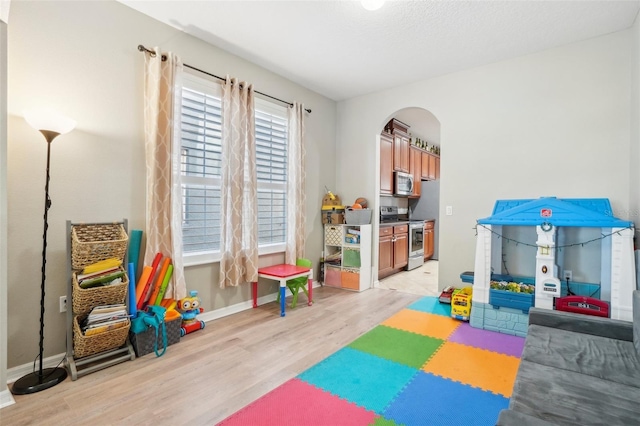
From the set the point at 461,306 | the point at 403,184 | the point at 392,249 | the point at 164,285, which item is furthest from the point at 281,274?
the point at 403,184

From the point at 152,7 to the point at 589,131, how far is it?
13.9ft

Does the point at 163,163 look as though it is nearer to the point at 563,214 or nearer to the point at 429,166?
the point at 563,214

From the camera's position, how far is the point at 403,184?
5.95 m

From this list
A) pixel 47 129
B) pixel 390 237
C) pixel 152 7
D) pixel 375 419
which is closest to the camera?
pixel 375 419

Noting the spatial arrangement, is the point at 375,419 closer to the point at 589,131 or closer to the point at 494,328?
the point at 494,328

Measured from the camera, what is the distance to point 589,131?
310 cm

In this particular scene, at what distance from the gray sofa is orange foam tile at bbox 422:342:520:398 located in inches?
15.0

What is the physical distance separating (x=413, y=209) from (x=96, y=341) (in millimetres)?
6246

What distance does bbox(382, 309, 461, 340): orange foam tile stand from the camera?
288 centimetres

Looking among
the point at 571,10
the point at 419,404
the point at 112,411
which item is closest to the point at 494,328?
the point at 419,404

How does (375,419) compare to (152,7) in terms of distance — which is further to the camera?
(152,7)

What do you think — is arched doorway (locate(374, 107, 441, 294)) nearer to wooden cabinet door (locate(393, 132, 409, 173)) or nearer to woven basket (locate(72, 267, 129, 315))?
wooden cabinet door (locate(393, 132, 409, 173))

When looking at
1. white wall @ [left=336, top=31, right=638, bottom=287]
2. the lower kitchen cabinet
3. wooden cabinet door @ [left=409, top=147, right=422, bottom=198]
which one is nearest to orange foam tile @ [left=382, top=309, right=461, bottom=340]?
white wall @ [left=336, top=31, right=638, bottom=287]

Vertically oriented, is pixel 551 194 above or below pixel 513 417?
above
